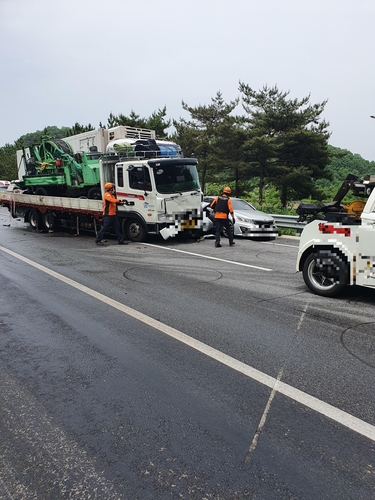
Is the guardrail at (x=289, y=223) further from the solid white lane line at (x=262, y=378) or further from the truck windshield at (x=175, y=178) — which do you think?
the solid white lane line at (x=262, y=378)

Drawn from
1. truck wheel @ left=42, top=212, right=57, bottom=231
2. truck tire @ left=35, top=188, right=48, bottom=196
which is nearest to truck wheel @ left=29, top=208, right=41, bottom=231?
truck wheel @ left=42, top=212, right=57, bottom=231

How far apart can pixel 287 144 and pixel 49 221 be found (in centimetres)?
1778

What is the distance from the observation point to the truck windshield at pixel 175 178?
12023 millimetres

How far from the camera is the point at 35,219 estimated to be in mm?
16375

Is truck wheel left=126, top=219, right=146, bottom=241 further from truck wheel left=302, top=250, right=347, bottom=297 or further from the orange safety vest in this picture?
truck wheel left=302, top=250, right=347, bottom=297

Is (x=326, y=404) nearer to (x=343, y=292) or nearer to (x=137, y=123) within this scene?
(x=343, y=292)

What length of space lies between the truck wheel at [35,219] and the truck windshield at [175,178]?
641cm

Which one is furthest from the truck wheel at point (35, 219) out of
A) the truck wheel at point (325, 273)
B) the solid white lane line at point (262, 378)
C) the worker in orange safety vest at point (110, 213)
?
the truck wheel at point (325, 273)

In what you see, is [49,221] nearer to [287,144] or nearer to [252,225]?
[252,225]

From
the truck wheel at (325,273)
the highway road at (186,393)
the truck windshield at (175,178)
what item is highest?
the truck windshield at (175,178)

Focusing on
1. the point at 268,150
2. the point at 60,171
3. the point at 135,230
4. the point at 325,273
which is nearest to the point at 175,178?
the point at 135,230

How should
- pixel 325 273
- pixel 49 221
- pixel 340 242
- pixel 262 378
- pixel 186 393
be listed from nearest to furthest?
pixel 186 393, pixel 262 378, pixel 340 242, pixel 325 273, pixel 49 221

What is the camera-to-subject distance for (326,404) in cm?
329

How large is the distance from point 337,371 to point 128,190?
9740 mm
